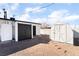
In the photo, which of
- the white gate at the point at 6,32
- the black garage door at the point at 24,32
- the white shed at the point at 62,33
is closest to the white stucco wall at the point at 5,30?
the white gate at the point at 6,32

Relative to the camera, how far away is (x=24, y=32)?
15289 mm

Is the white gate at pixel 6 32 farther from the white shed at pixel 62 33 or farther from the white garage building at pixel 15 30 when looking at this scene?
the white shed at pixel 62 33

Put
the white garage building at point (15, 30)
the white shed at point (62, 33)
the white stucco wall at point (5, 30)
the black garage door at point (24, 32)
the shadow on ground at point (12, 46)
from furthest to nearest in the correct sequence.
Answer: the black garage door at point (24, 32), the white garage building at point (15, 30), the white stucco wall at point (5, 30), the white shed at point (62, 33), the shadow on ground at point (12, 46)

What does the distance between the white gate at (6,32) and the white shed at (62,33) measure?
336 cm

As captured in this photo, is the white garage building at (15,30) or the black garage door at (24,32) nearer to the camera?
the white garage building at (15,30)

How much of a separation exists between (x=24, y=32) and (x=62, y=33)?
14.6 feet

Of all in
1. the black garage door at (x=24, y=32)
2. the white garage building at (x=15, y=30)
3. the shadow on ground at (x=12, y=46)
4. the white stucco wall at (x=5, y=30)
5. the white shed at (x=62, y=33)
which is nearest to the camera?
the shadow on ground at (x=12, y=46)

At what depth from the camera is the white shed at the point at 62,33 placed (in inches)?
459

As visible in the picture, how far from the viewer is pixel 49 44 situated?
36.0 feet

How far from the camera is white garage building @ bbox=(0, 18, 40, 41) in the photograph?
12291mm

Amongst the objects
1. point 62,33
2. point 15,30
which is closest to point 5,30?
point 15,30

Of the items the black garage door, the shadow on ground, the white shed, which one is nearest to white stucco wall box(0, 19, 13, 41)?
the shadow on ground

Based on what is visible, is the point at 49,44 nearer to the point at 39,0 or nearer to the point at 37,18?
the point at 37,18

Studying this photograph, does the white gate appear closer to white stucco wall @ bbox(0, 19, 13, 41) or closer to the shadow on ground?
white stucco wall @ bbox(0, 19, 13, 41)
